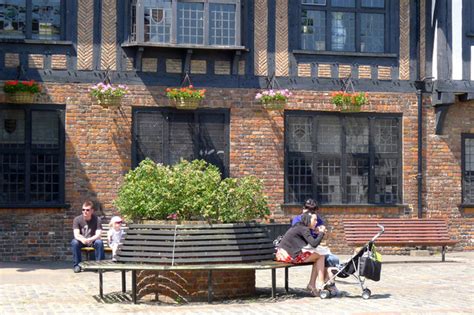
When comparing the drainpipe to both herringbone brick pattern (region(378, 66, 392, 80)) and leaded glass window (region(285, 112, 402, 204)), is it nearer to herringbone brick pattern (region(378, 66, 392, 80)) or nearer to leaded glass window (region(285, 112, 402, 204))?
leaded glass window (region(285, 112, 402, 204))

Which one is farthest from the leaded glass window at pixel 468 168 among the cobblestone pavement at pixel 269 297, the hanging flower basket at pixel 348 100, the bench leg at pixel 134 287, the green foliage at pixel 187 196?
the bench leg at pixel 134 287

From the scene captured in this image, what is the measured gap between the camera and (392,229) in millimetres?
20953

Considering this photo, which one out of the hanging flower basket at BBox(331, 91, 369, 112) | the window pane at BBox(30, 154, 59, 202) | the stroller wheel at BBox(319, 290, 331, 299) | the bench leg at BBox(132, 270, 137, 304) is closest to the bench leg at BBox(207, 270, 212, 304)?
the bench leg at BBox(132, 270, 137, 304)

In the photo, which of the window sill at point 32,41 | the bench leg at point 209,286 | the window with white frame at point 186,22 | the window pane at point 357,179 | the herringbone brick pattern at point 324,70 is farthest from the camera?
the window pane at point 357,179

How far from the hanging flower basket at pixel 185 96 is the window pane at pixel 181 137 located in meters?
0.48

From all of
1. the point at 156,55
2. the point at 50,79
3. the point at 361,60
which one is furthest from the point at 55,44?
the point at 361,60

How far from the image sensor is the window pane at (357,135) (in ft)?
73.5

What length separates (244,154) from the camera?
2161cm

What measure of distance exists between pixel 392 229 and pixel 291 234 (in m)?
7.77

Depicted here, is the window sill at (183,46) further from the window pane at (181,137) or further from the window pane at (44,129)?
the window pane at (44,129)

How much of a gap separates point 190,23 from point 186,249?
950 cm

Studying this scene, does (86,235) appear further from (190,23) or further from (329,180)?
(329,180)

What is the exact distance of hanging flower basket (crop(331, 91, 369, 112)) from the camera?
2177 cm

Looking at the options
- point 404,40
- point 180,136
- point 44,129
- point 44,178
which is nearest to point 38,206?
point 44,178
